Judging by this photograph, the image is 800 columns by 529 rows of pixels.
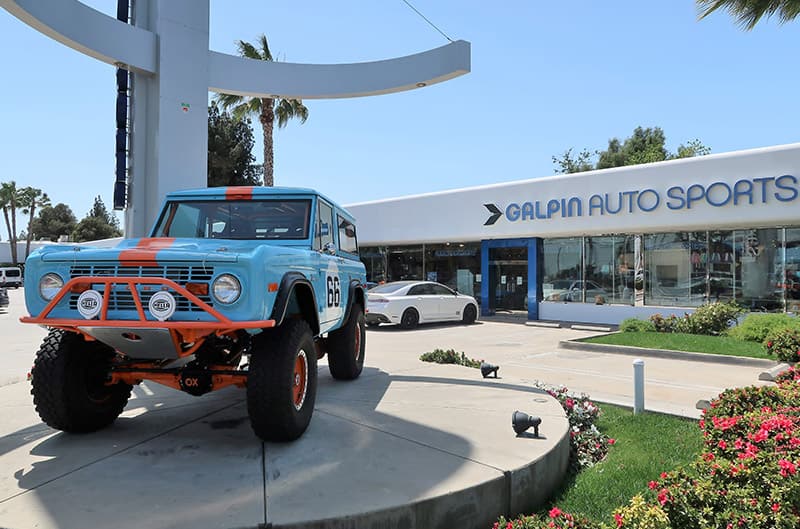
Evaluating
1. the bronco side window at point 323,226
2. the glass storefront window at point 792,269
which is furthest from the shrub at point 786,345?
the bronco side window at point 323,226

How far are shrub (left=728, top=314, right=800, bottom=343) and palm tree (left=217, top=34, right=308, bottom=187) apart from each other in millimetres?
15303

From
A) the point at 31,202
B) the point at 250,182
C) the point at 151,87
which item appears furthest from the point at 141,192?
the point at 31,202

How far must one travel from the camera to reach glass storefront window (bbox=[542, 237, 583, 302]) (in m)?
19.2

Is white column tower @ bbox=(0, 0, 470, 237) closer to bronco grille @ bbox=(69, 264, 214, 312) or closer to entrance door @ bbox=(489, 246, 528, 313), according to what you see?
bronco grille @ bbox=(69, 264, 214, 312)

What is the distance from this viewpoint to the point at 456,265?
2275cm

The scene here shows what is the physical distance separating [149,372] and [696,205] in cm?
1470

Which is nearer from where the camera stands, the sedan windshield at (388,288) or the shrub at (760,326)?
the shrub at (760,326)

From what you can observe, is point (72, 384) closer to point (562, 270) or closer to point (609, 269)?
point (609, 269)

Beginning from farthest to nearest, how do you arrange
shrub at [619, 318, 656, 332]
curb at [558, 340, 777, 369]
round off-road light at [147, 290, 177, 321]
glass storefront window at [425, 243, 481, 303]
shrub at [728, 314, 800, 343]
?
glass storefront window at [425, 243, 481, 303], shrub at [619, 318, 656, 332], shrub at [728, 314, 800, 343], curb at [558, 340, 777, 369], round off-road light at [147, 290, 177, 321]

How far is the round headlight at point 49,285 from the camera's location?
4.01 metres

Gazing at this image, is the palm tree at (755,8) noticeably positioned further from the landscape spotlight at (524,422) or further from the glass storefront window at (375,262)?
the glass storefront window at (375,262)

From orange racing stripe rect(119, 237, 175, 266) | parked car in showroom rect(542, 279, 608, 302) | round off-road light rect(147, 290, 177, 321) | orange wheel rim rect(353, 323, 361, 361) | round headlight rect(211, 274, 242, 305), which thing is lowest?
orange wheel rim rect(353, 323, 361, 361)

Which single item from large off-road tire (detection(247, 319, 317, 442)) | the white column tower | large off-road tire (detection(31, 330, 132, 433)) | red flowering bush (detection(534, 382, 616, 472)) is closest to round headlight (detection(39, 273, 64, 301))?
large off-road tire (detection(31, 330, 132, 433))

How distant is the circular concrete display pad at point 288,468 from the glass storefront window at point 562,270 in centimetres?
1404
